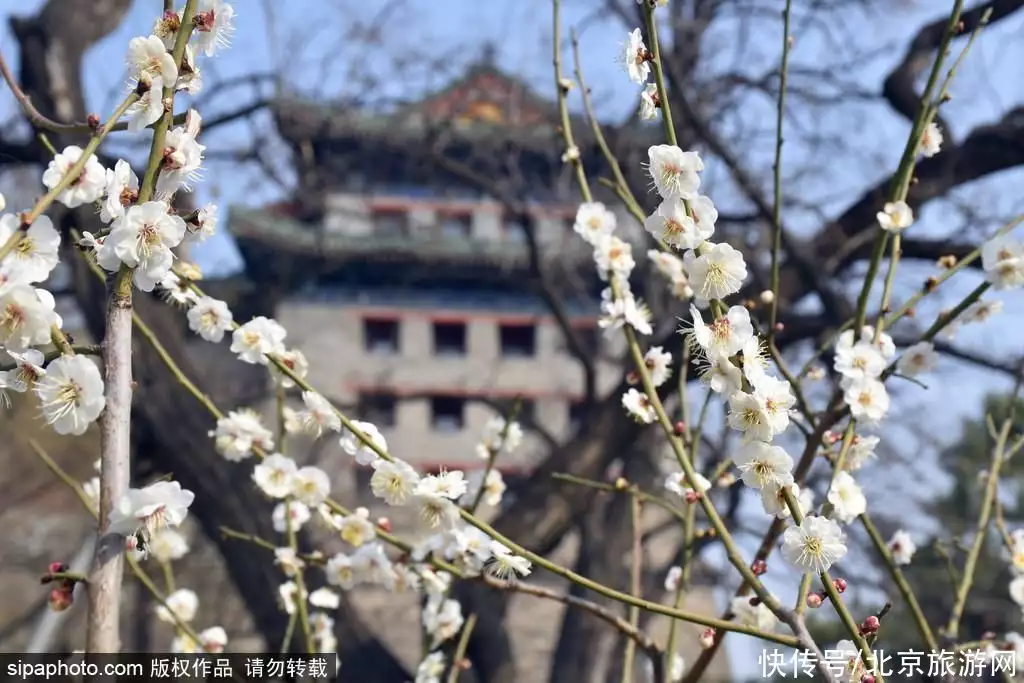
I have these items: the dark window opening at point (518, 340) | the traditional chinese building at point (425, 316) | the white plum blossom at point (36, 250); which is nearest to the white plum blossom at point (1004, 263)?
the white plum blossom at point (36, 250)

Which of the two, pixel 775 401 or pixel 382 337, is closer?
pixel 775 401

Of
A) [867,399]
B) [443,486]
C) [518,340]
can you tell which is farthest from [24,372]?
[518,340]

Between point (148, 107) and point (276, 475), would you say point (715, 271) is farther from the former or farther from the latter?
point (276, 475)

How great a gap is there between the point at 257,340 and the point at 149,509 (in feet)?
2.13

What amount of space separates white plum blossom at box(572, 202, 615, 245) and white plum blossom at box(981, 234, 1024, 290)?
742 millimetres

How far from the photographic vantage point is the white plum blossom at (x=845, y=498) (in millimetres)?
1537

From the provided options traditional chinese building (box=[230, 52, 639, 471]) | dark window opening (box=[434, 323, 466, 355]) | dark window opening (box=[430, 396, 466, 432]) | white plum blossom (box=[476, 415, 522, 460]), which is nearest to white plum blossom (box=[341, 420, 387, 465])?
white plum blossom (box=[476, 415, 522, 460])

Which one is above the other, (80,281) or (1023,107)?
(1023,107)

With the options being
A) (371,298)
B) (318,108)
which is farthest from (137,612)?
(371,298)

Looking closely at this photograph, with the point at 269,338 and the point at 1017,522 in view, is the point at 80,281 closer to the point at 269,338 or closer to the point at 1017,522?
the point at 269,338

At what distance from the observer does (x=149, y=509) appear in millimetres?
1111

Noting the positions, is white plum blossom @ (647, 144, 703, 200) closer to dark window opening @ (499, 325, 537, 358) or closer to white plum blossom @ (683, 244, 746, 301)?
white plum blossom @ (683, 244, 746, 301)

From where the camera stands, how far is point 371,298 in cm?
1664

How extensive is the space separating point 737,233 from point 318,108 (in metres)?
2.82
